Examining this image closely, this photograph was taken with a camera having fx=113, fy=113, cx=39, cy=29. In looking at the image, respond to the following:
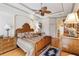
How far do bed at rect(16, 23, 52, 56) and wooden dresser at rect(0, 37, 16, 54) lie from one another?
0.08 m

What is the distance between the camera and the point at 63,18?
1.74m

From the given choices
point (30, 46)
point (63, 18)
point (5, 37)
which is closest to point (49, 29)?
point (63, 18)

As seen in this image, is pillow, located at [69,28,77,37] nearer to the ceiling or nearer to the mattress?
the ceiling

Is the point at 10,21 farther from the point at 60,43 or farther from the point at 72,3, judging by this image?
the point at 72,3

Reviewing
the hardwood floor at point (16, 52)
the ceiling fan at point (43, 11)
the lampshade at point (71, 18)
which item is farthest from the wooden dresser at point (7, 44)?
the lampshade at point (71, 18)

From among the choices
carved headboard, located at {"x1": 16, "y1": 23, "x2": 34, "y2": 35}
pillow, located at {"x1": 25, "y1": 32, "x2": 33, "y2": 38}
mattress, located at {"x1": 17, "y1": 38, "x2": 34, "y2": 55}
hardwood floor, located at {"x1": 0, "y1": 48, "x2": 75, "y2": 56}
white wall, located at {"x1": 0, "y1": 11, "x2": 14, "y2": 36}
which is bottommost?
hardwood floor, located at {"x1": 0, "y1": 48, "x2": 75, "y2": 56}

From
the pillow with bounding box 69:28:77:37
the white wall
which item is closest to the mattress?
the white wall

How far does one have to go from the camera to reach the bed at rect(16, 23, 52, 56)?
5.69 feet

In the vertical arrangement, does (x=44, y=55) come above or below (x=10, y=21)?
below

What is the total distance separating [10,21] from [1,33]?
0.23m

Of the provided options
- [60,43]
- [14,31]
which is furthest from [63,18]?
[14,31]

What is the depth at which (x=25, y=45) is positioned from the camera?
5.71 ft

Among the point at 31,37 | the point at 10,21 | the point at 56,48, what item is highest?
the point at 10,21

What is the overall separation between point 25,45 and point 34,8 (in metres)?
0.59
